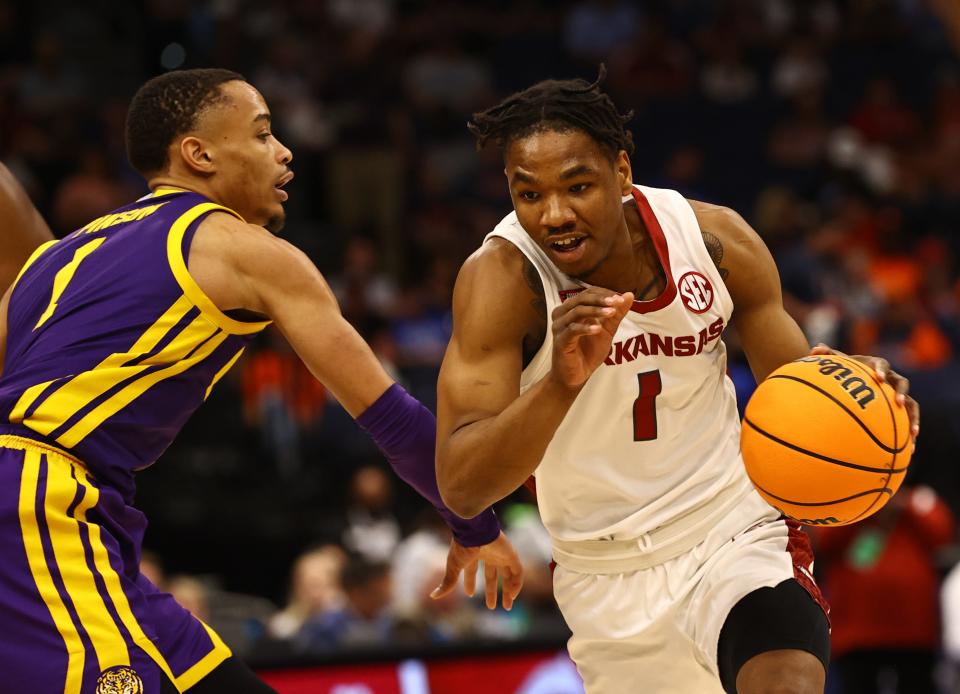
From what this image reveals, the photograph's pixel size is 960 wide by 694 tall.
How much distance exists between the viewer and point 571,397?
3.51 meters

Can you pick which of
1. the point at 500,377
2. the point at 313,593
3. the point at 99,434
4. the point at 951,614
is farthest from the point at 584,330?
the point at 951,614

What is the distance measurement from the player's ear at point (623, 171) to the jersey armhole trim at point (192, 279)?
41.1 inches

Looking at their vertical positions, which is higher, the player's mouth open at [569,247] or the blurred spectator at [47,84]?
the player's mouth open at [569,247]

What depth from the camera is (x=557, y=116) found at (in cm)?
380

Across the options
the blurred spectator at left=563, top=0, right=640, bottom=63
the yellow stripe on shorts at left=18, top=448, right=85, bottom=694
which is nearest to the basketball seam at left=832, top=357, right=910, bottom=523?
the yellow stripe on shorts at left=18, top=448, right=85, bottom=694

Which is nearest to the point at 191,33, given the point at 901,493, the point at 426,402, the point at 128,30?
the point at 128,30

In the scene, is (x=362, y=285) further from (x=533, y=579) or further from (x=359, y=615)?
(x=359, y=615)

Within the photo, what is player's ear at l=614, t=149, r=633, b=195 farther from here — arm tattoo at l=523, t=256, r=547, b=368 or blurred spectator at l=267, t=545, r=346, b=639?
blurred spectator at l=267, t=545, r=346, b=639

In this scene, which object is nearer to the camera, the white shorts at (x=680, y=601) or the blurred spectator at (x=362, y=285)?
the white shorts at (x=680, y=601)

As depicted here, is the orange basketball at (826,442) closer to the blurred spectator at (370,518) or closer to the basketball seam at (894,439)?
the basketball seam at (894,439)

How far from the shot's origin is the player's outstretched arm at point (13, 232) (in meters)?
4.38

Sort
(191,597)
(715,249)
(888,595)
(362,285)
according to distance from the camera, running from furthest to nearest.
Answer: (362,285)
(888,595)
(191,597)
(715,249)

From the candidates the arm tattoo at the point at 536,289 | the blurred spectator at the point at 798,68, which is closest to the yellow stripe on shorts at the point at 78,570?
the arm tattoo at the point at 536,289

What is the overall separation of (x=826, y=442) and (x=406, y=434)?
1110 millimetres
